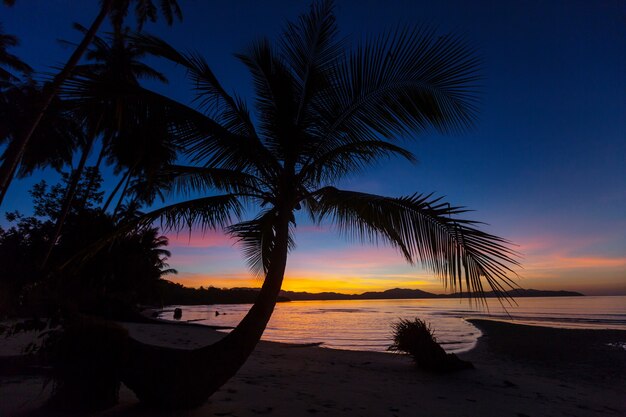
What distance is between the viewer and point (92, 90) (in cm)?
372

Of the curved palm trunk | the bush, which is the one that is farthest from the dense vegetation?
the bush

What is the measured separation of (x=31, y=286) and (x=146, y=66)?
2234 centimetres

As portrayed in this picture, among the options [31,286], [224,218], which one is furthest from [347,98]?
[31,286]

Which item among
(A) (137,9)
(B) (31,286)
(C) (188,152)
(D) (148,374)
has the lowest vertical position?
(D) (148,374)

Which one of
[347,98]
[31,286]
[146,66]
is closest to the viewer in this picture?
[31,286]

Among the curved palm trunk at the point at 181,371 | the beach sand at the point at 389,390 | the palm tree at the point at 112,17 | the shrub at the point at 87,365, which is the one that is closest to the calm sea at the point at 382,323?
the beach sand at the point at 389,390

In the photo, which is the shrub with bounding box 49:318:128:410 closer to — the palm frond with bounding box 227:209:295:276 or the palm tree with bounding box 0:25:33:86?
the palm frond with bounding box 227:209:295:276

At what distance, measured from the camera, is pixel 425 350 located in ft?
26.2

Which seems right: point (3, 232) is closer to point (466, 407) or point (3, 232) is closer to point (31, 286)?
point (31, 286)

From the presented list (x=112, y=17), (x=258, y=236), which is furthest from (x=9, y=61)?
(x=258, y=236)

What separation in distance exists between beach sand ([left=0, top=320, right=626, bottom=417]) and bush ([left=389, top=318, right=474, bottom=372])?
247mm

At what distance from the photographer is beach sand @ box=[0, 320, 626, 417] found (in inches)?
165

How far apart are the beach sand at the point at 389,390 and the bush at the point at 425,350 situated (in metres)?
0.25

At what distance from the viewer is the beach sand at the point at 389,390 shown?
13.7 feet
